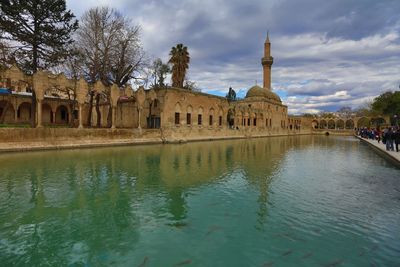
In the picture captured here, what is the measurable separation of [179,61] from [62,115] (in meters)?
15.8

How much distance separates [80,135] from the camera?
19.0m

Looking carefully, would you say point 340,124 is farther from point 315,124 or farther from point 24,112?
point 24,112

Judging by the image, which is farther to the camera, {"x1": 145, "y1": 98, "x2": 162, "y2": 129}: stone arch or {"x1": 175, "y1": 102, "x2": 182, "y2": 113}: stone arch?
{"x1": 145, "y1": 98, "x2": 162, "y2": 129}: stone arch

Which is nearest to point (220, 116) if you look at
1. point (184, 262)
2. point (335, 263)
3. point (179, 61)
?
point (179, 61)

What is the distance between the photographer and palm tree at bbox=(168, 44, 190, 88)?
34969mm

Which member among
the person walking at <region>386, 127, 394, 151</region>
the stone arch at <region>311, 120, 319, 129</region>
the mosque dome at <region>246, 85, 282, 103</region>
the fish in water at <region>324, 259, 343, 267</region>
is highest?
the mosque dome at <region>246, 85, 282, 103</region>

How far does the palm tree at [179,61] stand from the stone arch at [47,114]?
14967 millimetres

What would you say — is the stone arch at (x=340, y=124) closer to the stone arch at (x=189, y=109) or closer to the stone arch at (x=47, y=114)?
the stone arch at (x=189, y=109)

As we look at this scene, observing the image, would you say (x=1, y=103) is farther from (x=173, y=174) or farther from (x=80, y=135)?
(x=173, y=174)

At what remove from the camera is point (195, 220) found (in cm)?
552

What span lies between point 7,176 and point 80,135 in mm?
10200

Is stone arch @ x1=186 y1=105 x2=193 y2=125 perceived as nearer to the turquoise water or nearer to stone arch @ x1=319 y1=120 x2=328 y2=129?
the turquoise water

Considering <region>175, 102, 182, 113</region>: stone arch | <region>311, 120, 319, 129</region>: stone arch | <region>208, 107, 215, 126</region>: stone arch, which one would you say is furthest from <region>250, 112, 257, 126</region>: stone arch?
<region>311, 120, 319, 129</region>: stone arch

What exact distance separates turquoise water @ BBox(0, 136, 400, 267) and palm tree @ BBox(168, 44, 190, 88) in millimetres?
26702
